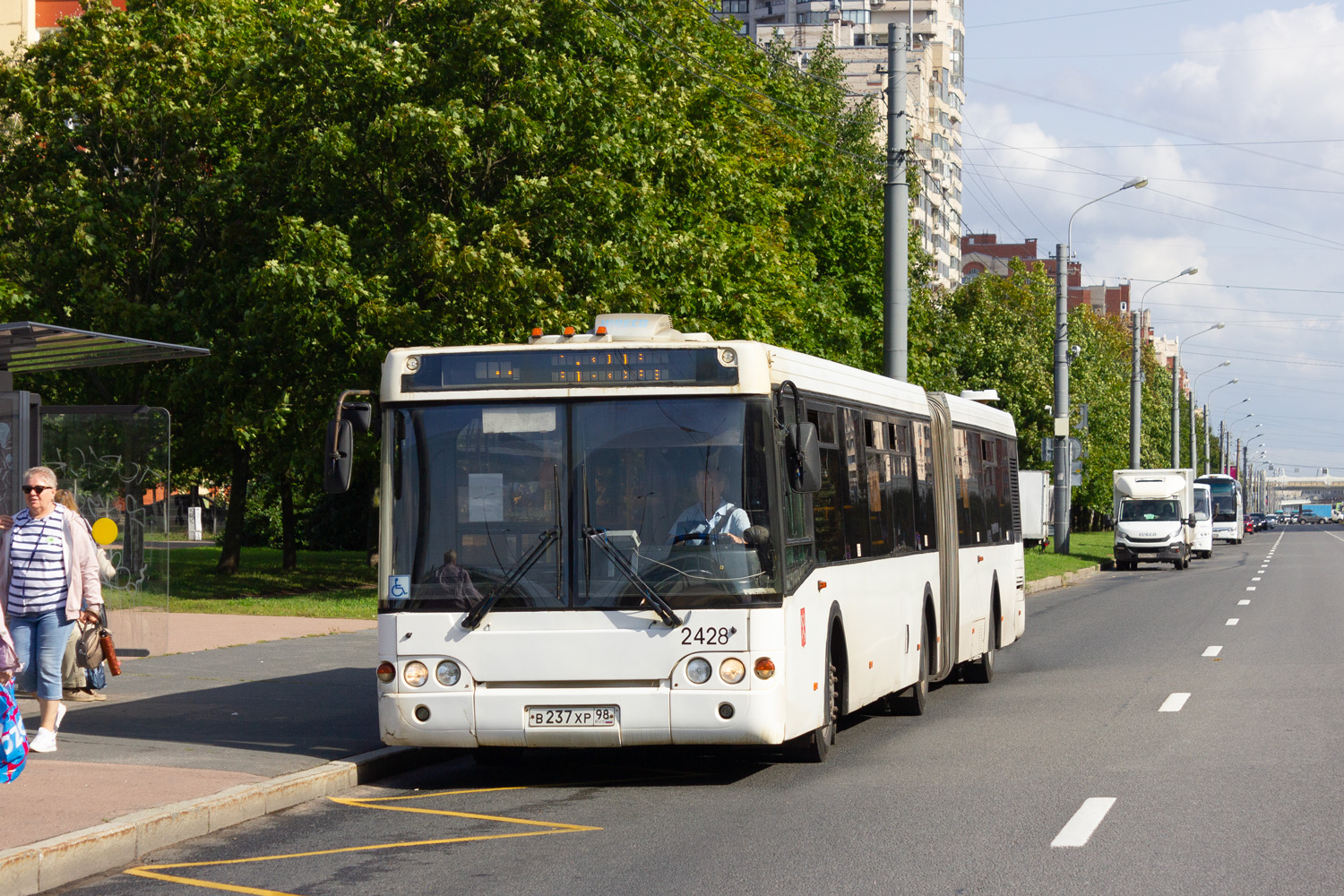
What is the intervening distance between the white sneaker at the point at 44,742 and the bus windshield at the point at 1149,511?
142ft

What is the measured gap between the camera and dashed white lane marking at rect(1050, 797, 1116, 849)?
8133mm

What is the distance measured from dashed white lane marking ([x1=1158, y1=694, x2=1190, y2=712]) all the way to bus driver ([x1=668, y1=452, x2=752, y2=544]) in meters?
5.45

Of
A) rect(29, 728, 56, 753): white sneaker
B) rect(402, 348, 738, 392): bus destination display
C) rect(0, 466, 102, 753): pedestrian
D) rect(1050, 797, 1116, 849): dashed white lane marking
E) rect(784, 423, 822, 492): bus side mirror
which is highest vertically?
rect(402, 348, 738, 392): bus destination display

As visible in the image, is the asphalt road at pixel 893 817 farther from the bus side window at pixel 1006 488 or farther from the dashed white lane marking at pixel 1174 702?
the bus side window at pixel 1006 488

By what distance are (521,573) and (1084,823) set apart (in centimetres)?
338

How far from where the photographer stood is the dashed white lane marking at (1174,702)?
1388cm

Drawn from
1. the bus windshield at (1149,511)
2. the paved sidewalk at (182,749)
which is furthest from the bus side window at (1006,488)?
the bus windshield at (1149,511)

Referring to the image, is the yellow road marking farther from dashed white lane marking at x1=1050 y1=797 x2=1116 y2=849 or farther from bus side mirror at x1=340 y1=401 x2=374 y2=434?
dashed white lane marking at x1=1050 y1=797 x2=1116 y2=849

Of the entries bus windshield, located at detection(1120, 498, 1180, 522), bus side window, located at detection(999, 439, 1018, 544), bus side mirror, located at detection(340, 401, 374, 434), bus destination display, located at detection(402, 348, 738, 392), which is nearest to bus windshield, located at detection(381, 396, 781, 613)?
bus destination display, located at detection(402, 348, 738, 392)

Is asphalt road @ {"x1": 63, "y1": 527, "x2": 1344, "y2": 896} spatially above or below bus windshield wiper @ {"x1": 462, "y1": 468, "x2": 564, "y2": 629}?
below

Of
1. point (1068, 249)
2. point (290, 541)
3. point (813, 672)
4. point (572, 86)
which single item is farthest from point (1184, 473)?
point (813, 672)

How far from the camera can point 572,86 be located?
26703 millimetres

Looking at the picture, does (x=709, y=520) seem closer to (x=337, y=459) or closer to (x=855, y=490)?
(x=337, y=459)

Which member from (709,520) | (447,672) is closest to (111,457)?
(447,672)
